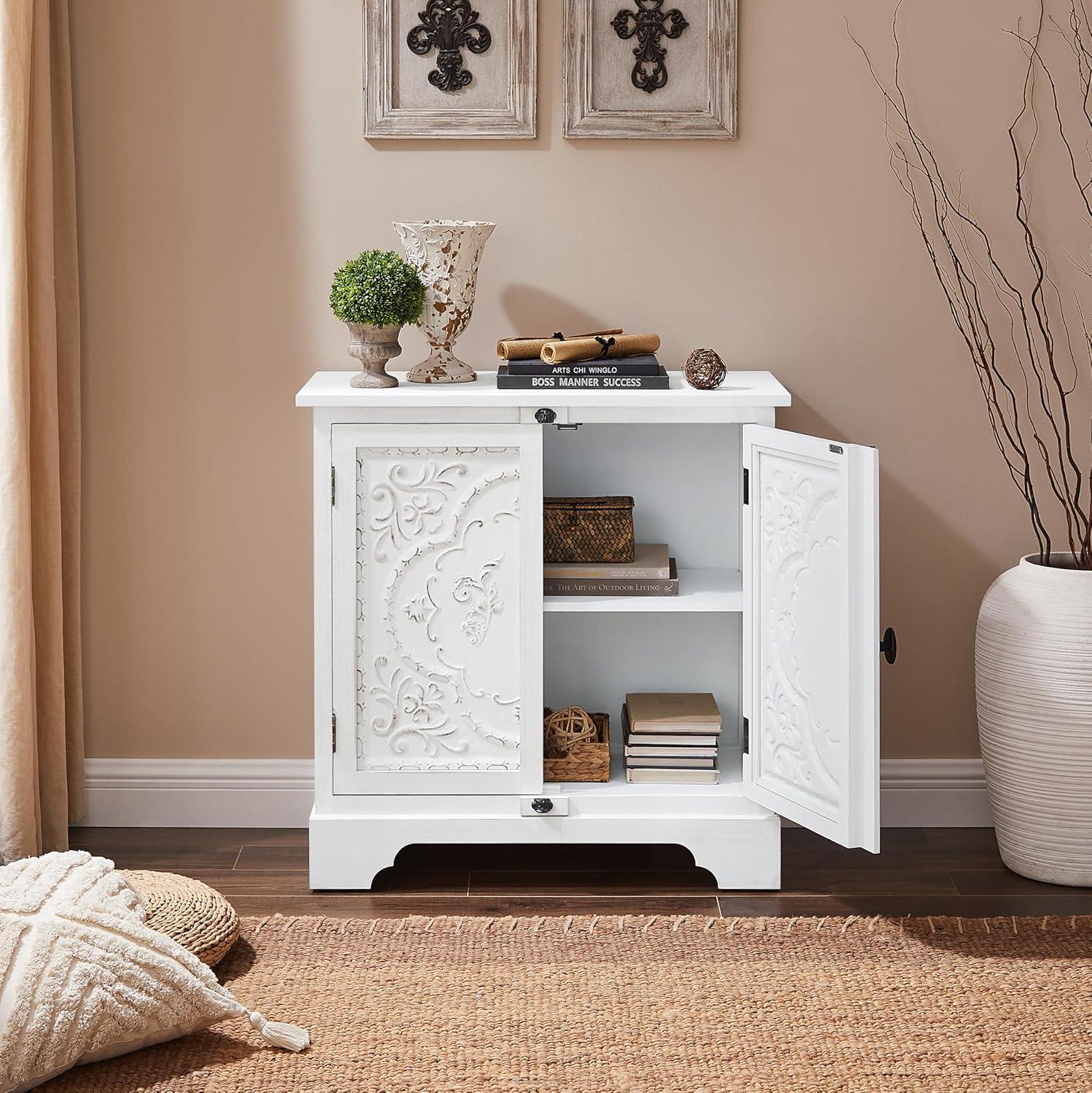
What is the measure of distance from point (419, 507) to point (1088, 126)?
1.54 metres

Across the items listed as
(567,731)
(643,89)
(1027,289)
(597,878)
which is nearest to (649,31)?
(643,89)

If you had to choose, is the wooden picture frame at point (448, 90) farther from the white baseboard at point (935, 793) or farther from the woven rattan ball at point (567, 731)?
the white baseboard at point (935, 793)

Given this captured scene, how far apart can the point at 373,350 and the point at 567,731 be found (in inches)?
32.1

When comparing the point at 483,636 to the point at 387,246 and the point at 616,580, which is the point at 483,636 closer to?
the point at 616,580

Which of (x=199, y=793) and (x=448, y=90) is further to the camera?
(x=199, y=793)

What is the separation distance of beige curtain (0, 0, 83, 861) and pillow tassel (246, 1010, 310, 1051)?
2.54 ft

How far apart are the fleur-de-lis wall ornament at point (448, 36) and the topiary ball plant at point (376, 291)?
44 cm

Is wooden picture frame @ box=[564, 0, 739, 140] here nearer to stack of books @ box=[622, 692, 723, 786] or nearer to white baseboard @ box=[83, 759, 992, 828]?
stack of books @ box=[622, 692, 723, 786]

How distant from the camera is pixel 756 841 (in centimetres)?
233

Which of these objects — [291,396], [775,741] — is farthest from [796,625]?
[291,396]

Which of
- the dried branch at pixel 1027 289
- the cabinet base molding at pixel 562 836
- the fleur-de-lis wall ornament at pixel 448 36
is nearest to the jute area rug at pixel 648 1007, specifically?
the cabinet base molding at pixel 562 836

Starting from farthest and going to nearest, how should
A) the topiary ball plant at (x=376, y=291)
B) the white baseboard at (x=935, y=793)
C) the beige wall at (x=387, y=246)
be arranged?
the white baseboard at (x=935, y=793)
the beige wall at (x=387, y=246)
the topiary ball plant at (x=376, y=291)

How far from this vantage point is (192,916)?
2.03 metres

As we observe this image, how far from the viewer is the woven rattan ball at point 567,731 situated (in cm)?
239
